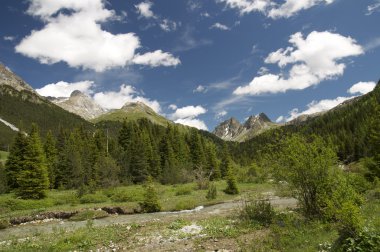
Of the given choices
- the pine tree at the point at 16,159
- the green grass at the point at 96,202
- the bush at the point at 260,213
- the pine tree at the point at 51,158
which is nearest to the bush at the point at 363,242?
the bush at the point at 260,213

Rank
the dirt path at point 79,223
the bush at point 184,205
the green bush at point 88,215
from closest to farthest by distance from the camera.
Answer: the dirt path at point 79,223
the green bush at point 88,215
the bush at point 184,205

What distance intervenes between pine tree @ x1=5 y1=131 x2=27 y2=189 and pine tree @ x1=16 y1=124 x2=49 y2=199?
1.44 metres

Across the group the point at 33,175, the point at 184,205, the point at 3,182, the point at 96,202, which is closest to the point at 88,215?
the point at 184,205

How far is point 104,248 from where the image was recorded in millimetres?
19750

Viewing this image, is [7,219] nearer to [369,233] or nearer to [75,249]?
[75,249]

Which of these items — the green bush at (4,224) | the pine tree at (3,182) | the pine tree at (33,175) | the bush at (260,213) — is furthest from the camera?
the pine tree at (3,182)

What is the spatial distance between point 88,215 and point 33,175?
72.6 feet

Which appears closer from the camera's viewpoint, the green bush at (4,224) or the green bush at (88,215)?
the green bush at (4,224)

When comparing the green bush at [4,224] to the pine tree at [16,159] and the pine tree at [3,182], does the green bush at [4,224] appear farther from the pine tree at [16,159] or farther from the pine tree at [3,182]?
the pine tree at [3,182]

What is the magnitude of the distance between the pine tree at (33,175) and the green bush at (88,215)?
706 inches

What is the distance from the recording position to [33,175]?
5603 cm

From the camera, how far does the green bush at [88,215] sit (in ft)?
125

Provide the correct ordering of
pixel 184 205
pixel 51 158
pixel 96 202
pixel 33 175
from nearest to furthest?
1. pixel 184 205
2. pixel 96 202
3. pixel 33 175
4. pixel 51 158

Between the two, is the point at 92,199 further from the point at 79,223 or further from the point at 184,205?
the point at 79,223
